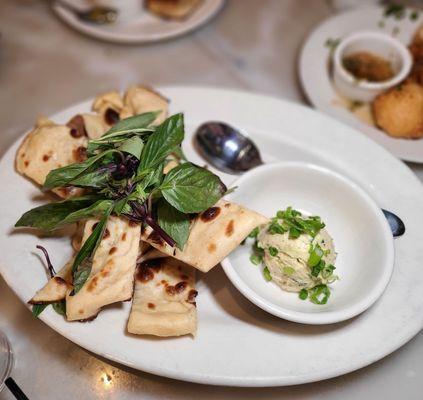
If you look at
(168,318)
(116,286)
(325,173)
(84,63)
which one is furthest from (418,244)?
(84,63)

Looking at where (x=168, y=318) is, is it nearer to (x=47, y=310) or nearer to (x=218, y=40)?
(x=47, y=310)

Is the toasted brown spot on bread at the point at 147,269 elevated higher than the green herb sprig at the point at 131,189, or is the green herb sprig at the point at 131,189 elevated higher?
the green herb sprig at the point at 131,189

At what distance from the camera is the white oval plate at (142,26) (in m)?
2.02

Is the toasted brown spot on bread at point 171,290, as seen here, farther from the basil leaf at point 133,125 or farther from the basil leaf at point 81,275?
the basil leaf at point 133,125

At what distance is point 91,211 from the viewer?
1.16 m

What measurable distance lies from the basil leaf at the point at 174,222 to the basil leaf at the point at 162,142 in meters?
0.11

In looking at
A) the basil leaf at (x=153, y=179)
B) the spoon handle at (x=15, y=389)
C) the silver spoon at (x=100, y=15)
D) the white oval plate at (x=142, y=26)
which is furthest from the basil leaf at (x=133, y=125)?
the silver spoon at (x=100, y=15)

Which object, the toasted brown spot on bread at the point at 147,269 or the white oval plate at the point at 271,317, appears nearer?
the white oval plate at the point at 271,317

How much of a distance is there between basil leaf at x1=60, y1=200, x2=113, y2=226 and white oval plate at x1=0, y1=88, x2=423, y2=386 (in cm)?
20

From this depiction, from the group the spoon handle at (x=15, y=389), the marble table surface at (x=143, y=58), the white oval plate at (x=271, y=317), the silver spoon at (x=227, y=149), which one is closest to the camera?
the white oval plate at (x=271, y=317)

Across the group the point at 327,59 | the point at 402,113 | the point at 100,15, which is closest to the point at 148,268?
the point at 402,113

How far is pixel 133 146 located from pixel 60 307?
0.42m

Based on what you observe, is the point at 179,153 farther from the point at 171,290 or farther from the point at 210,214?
the point at 171,290

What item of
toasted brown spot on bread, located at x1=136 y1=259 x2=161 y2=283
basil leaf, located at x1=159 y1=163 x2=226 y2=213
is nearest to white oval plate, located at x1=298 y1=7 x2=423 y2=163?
basil leaf, located at x1=159 y1=163 x2=226 y2=213
